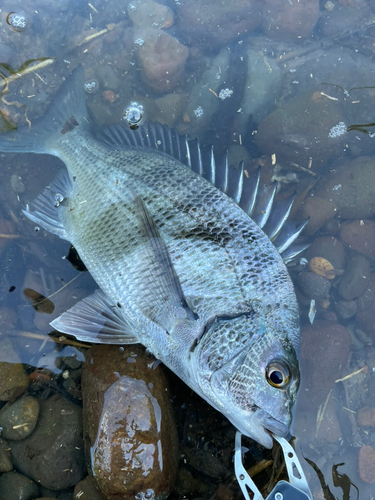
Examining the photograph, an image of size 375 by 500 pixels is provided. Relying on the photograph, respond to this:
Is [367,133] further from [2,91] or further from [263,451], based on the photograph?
[2,91]

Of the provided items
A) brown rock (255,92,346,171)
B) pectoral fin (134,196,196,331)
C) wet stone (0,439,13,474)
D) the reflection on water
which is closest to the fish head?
pectoral fin (134,196,196,331)

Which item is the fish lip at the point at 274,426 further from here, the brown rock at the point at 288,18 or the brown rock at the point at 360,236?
the brown rock at the point at 288,18

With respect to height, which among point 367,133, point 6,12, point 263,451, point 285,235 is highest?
point 6,12

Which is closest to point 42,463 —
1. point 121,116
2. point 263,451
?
point 263,451

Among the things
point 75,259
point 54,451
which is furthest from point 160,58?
point 54,451

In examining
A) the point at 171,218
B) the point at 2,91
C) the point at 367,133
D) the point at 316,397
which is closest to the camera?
the point at 171,218

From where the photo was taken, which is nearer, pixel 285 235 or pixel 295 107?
pixel 285 235

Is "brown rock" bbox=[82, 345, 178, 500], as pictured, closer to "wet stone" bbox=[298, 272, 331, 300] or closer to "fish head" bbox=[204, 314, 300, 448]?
"fish head" bbox=[204, 314, 300, 448]
